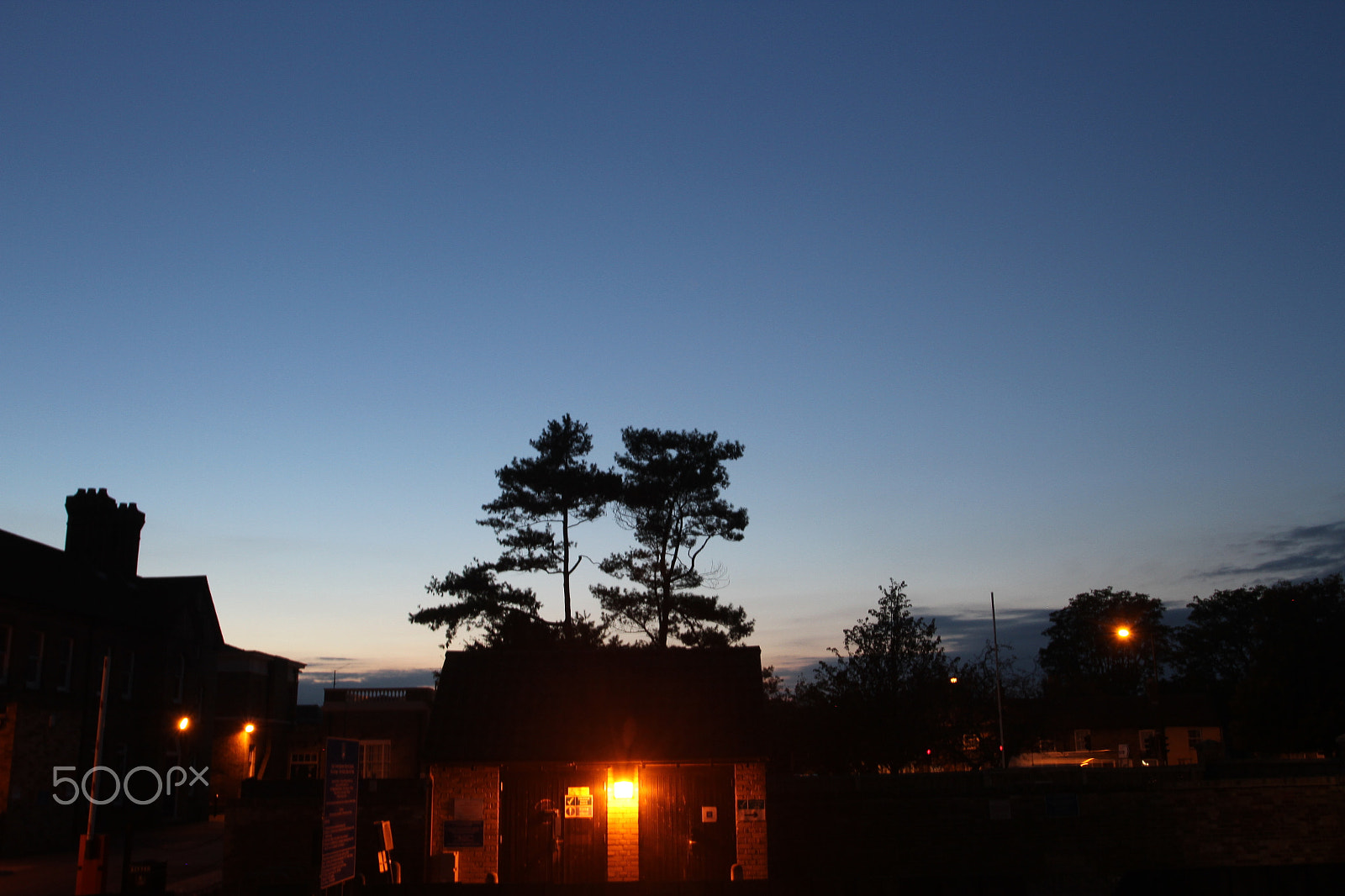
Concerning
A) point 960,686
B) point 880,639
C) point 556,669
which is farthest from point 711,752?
point 960,686

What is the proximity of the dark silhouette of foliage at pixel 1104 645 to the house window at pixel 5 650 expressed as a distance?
6894 cm

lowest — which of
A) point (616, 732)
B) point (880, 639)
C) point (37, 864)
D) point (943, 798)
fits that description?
point (37, 864)

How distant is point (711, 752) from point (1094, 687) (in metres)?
72.9

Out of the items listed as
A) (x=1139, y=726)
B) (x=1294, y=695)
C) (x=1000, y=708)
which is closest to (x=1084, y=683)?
(x=1139, y=726)

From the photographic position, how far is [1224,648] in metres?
83.8

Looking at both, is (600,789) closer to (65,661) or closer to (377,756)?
(65,661)

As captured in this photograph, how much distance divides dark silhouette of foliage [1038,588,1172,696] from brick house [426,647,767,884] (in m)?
64.0

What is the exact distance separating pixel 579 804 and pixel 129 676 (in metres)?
25.5

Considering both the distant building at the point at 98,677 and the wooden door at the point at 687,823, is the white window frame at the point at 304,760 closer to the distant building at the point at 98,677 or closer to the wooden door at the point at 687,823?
the distant building at the point at 98,677

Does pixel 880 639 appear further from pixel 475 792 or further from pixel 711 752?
pixel 475 792

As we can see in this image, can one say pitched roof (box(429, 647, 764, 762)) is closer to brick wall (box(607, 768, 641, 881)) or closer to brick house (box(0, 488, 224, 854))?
brick wall (box(607, 768, 641, 881))

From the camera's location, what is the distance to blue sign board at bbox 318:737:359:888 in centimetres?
1012

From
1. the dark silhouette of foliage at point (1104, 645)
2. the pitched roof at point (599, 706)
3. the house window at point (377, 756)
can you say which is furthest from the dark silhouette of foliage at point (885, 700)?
the dark silhouette of foliage at point (1104, 645)

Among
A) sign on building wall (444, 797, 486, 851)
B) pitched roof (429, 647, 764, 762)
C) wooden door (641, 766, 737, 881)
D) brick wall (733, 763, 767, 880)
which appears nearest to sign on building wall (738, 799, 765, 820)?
brick wall (733, 763, 767, 880)
